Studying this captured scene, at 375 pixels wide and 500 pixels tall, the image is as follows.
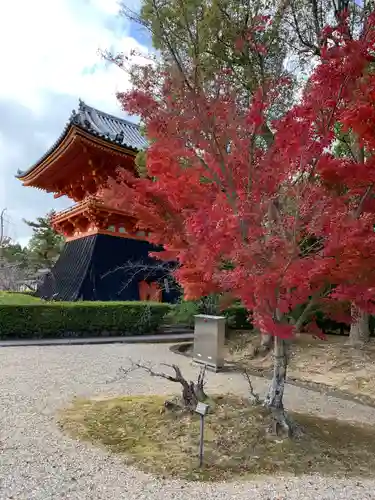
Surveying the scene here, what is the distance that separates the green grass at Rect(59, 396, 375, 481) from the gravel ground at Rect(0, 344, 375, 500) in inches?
7.6

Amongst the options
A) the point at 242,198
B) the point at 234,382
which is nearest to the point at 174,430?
the point at 242,198

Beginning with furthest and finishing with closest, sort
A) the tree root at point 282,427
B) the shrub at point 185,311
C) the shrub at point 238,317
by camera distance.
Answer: the shrub at point 238,317, the shrub at point 185,311, the tree root at point 282,427

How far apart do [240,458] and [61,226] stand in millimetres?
15254

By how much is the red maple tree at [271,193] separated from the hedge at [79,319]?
24.7ft

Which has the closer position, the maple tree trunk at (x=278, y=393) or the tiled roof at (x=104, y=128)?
the maple tree trunk at (x=278, y=393)

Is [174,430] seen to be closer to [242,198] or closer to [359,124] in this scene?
[242,198]

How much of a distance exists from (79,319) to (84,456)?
8394mm

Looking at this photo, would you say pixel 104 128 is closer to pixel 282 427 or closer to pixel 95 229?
pixel 95 229

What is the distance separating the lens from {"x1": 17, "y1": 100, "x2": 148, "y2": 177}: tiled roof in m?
13.0

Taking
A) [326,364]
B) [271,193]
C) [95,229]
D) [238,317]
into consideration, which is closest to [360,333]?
[326,364]

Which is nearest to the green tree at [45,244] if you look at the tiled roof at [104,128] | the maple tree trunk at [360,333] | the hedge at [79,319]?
the tiled roof at [104,128]

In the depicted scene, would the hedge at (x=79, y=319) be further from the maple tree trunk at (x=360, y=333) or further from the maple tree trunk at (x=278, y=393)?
the maple tree trunk at (x=278, y=393)

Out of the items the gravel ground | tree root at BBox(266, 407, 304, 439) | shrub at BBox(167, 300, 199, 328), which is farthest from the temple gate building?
tree root at BBox(266, 407, 304, 439)

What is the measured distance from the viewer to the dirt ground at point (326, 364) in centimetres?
709
